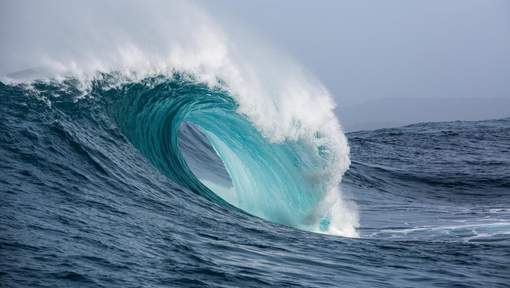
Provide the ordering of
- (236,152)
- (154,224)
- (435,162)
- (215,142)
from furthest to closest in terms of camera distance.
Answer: (435,162), (215,142), (236,152), (154,224)

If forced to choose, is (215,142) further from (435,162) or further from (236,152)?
(435,162)

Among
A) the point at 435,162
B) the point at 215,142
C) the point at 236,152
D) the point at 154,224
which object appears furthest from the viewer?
the point at 435,162

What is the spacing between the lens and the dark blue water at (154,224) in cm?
708

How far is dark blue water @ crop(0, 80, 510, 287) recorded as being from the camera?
708 centimetres

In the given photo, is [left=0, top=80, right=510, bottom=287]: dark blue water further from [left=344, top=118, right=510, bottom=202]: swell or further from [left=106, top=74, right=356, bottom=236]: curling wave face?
[left=344, top=118, right=510, bottom=202]: swell

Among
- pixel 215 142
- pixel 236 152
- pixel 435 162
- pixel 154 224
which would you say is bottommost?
pixel 154 224

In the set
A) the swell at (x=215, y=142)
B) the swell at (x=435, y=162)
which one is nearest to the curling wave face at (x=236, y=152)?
the swell at (x=215, y=142)

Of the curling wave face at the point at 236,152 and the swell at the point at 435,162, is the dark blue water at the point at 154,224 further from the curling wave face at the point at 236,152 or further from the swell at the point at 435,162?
the swell at the point at 435,162

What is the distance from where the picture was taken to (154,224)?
8914 millimetres

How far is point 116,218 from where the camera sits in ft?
28.7

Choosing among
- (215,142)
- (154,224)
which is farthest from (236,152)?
(154,224)

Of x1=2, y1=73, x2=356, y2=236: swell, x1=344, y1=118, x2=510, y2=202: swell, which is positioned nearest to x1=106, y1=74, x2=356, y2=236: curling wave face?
x1=2, y1=73, x2=356, y2=236: swell

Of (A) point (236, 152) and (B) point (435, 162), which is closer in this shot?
(A) point (236, 152)

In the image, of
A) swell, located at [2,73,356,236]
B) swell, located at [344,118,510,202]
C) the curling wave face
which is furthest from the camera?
swell, located at [344,118,510,202]
